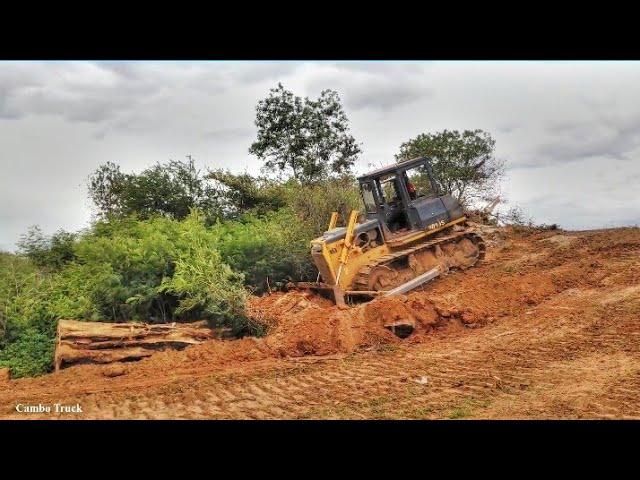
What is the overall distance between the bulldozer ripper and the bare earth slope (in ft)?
0.20

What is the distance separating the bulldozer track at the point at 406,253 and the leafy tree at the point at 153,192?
5777mm

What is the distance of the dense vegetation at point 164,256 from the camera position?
941cm

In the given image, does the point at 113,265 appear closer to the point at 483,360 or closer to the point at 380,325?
the point at 380,325

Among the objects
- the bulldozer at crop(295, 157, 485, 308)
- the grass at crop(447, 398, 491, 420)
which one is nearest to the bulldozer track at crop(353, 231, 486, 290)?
the bulldozer at crop(295, 157, 485, 308)

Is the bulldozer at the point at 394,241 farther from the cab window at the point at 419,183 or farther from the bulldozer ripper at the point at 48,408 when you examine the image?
the bulldozer ripper at the point at 48,408

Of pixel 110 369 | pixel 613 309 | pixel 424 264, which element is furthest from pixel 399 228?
pixel 110 369

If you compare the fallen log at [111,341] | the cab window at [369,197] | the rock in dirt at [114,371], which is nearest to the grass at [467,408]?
the rock in dirt at [114,371]

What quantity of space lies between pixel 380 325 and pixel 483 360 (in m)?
2.16

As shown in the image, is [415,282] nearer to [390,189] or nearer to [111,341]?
[390,189]

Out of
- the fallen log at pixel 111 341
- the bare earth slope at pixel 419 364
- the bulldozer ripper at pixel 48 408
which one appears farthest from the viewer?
the fallen log at pixel 111 341

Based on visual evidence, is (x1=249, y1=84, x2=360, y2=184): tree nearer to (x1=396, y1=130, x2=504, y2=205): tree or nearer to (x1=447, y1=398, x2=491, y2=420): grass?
(x1=396, y1=130, x2=504, y2=205): tree

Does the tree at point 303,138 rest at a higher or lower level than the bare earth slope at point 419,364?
higher

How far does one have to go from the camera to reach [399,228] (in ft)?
38.2

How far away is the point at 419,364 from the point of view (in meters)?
6.61
